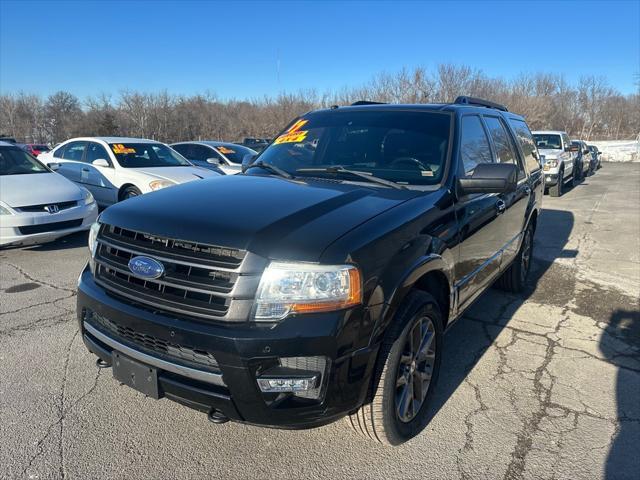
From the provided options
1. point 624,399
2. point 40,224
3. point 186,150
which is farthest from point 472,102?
point 186,150

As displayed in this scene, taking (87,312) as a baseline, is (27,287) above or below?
below

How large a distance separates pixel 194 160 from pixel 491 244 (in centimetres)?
1064

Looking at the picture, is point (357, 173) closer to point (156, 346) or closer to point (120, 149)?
point (156, 346)

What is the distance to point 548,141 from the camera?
1562 cm

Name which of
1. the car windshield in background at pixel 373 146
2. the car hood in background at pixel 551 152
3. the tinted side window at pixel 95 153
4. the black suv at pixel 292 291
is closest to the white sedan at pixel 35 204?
the tinted side window at pixel 95 153

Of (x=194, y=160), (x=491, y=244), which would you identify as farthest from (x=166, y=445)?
(x=194, y=160)

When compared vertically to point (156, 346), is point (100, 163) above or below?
above

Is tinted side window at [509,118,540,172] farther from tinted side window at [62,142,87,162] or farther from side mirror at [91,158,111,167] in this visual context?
tinted side window at [62,142,87,162]

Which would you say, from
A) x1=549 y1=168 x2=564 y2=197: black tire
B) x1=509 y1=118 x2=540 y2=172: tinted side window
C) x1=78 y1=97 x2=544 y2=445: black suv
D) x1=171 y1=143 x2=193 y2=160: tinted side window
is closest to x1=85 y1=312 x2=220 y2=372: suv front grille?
x1=78 y1=97 x2=544 y2=445: black suv

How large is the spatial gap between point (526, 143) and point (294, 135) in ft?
9.79

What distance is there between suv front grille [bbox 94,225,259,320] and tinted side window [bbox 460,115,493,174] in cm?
204

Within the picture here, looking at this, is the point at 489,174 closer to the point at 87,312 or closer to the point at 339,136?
the point at 339,136

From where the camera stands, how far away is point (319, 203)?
8.55 ft

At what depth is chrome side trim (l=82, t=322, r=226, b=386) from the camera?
212 cm
